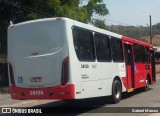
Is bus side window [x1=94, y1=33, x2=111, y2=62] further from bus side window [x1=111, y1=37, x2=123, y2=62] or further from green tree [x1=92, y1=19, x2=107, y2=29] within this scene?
green tree [x1=92, y1=19, x2=107, y2=29]

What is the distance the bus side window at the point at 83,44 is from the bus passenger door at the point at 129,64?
4.65 metres

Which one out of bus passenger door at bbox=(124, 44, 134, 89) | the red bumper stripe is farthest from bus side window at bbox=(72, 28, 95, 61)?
bus passenger door at bbox=(124, 44, 134, 89)

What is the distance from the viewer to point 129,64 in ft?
60.4

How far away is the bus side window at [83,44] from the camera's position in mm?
12423

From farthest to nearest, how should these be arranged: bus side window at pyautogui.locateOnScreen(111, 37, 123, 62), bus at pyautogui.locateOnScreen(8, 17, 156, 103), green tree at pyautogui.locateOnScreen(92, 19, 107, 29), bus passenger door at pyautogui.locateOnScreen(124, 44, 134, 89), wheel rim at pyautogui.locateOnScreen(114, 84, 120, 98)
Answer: green tree at pyautogui.locateOnScreen(92, 19, 107, 29) < bus passenger door at pyautogui.locateOnScreen(124, 44, 134, 89) < bus side window at pyautogui.locateOnScreen(111, 37, 123, 62) < wheel rim at pyautogui.locateOnScreen(114, 84, 120, 98) < bus at pyautogui.locateOnScreen(8, 17, 156, 103)

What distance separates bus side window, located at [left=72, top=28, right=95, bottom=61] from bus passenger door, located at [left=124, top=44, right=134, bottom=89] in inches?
183

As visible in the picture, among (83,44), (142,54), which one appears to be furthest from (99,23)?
(83,44)

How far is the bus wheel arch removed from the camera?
1549 cm

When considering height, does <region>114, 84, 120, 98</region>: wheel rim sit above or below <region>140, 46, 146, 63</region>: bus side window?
below

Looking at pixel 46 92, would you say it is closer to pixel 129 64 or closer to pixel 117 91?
pixel 117 91

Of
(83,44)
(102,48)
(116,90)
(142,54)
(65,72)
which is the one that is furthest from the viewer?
(142,54)

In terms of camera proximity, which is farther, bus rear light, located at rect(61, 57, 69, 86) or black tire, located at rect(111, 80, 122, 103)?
black tire, located at rect(111, 80, 122, 103)

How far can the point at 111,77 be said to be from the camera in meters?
15.4

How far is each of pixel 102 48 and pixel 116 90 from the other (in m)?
2.28
